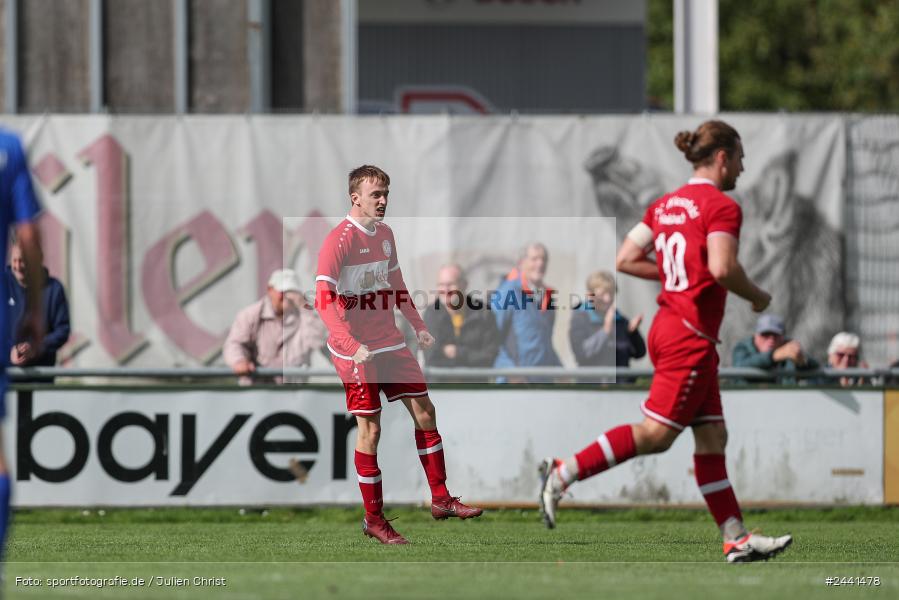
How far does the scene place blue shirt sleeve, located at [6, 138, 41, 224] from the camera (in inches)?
257

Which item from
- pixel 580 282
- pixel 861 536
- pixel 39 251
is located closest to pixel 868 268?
pixel 580 282

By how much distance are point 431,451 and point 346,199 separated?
230 inches

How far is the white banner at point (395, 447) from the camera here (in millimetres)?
12594

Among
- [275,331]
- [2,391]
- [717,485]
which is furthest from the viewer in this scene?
[275,331]

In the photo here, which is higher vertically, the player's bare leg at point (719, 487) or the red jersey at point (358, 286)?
the red jersey at point (358, 286)

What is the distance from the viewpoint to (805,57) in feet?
141

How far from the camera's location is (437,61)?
78.8 ft

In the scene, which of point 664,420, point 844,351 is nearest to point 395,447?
point 844,351

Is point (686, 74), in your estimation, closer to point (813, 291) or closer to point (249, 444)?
point (813, 291)

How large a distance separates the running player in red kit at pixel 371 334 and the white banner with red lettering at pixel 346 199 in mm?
5294

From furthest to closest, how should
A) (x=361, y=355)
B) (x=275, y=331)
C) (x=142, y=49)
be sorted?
(x=142, y=49) → (x=275, y=331) → (x=361, y=355)

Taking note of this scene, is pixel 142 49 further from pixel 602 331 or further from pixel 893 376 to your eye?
pixel 893 376

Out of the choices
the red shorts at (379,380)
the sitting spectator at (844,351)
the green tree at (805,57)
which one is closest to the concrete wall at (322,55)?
the sitting spectator at (844,351)

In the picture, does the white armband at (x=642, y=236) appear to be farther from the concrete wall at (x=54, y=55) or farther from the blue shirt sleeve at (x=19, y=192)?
the concrete wall at (x=54, y=55)
